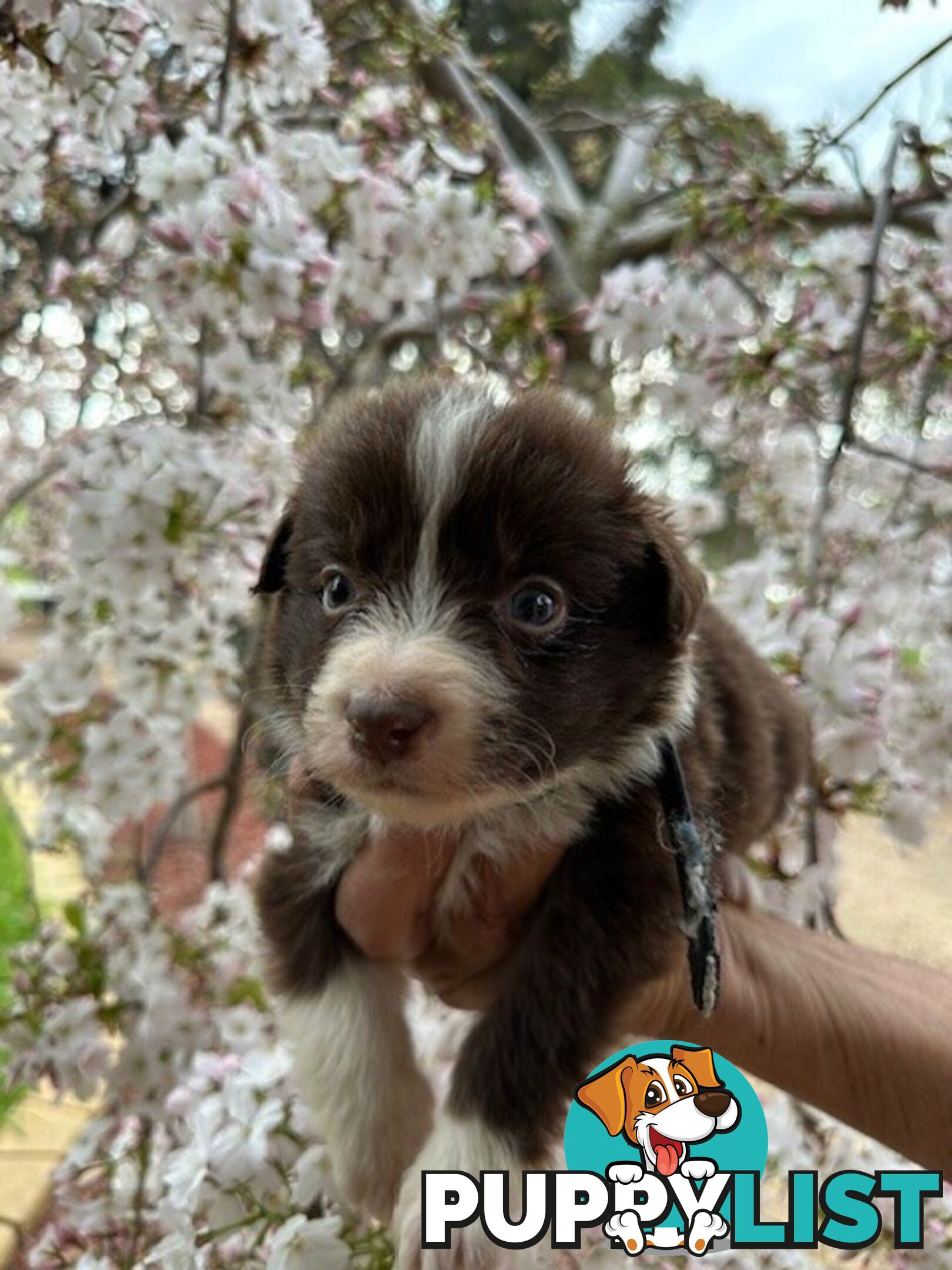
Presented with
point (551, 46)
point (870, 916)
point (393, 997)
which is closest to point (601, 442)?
point (393, 997)

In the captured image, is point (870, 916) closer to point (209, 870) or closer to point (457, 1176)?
point (209, 870)

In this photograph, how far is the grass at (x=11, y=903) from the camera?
3.90m

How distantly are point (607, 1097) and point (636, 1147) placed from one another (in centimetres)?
8

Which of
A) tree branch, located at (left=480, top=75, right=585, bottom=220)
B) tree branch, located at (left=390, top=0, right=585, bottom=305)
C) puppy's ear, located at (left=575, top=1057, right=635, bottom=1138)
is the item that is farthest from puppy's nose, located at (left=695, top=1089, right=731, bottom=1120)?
tree branch, located at (left=480, top=75, right=585, bottom=220)

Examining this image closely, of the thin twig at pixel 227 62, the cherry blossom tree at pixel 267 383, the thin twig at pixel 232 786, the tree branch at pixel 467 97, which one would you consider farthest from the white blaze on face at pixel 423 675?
the tree branch at pixel 467 97

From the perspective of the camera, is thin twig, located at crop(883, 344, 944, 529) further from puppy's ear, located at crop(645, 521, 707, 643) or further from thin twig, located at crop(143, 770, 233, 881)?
thin twig, located at crop(143, 770, 233, 881)

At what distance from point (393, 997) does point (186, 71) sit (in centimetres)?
220

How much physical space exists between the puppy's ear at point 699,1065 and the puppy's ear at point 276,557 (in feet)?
3.38

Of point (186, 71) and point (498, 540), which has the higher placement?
point (186, 71)

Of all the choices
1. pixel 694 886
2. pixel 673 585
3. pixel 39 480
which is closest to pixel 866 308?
pixel 673 585

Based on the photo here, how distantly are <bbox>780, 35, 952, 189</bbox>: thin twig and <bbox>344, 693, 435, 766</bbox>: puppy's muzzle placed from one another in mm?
1144

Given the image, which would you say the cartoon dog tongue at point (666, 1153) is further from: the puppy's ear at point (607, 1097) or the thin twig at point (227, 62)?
the thin twig at point (227, 62)

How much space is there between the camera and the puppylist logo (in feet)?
4.66

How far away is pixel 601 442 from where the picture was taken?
5.04 feet
